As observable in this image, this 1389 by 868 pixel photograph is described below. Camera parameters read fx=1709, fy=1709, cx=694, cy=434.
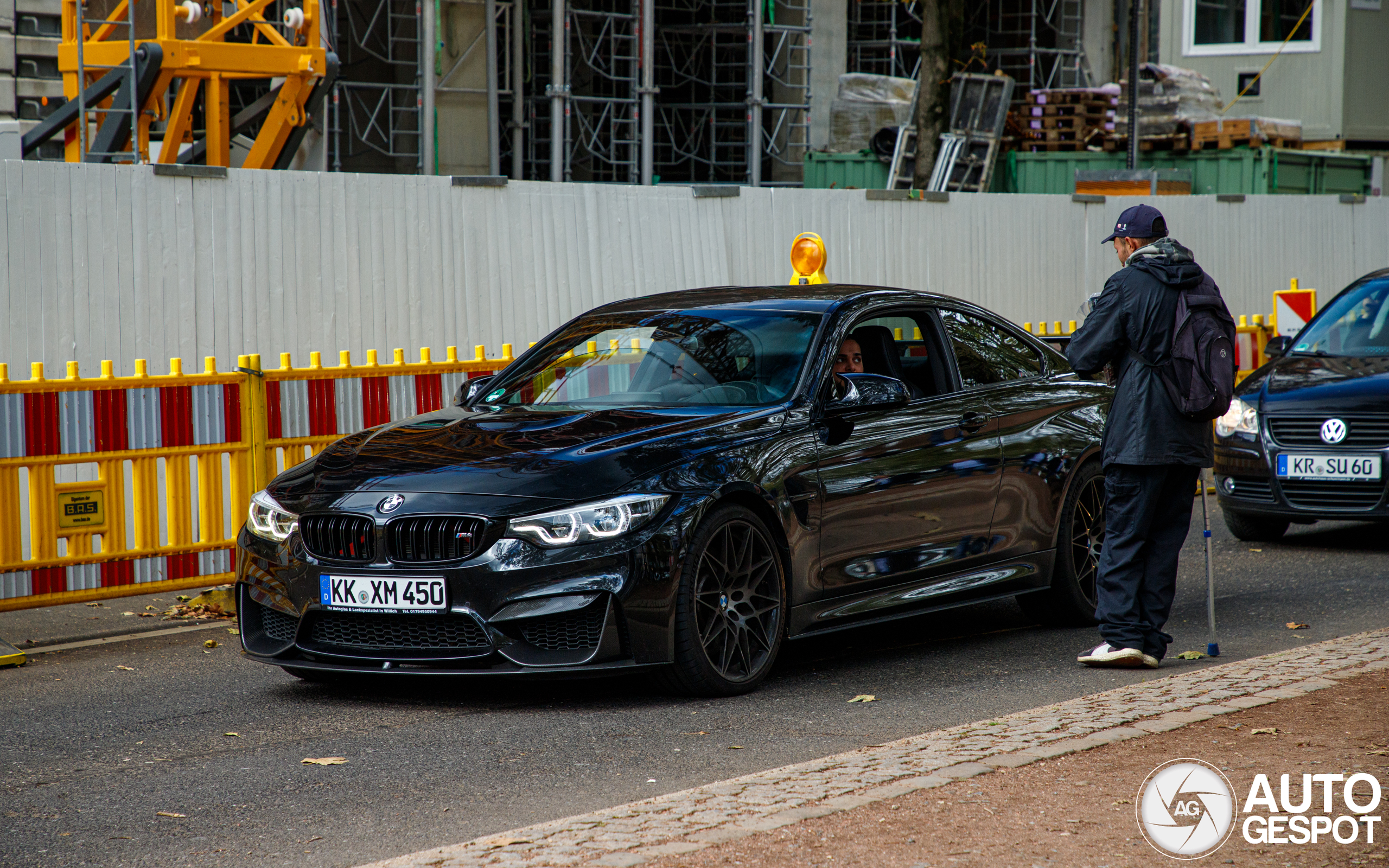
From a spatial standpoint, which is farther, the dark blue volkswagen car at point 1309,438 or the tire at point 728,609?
the dark blue volkswagen car at point 1309,438

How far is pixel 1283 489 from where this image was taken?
10.7 m

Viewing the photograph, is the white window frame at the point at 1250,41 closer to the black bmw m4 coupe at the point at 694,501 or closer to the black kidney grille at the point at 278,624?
the black bmw m4 coupe at the point at 694,501

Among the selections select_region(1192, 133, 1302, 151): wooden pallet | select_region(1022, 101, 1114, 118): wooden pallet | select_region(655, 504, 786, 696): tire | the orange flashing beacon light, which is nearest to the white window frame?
select_region(1192, 133, 1302, 151): wooden pallet

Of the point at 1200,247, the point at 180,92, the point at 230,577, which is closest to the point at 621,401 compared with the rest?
the point at 230,577

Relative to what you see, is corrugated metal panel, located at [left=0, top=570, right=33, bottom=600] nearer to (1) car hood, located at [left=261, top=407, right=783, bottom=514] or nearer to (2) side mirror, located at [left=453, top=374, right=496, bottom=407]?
(1) car hood, located at [left=261, top=407, right=783, bottom=514]

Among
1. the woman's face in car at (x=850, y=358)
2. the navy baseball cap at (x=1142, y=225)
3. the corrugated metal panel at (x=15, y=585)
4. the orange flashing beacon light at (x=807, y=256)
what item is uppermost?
the navy baseball cap at (x=1142, y=225)

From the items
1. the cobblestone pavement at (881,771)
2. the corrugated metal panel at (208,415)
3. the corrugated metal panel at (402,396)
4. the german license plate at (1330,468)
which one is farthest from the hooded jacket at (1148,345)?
the corrugated metal panel at (208,415)

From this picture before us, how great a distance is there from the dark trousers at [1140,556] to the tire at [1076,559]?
37.0 inches

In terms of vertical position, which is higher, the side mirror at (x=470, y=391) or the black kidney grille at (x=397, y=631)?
the side mirror at (x=470, y=391)

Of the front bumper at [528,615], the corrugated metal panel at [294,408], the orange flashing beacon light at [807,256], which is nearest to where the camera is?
the front bumper at [528,615]

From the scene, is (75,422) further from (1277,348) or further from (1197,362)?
(1277,348)

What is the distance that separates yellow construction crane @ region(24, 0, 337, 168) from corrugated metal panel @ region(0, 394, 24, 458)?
10.7 meters

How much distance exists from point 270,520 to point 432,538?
86cm

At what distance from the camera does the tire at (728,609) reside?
634cm
